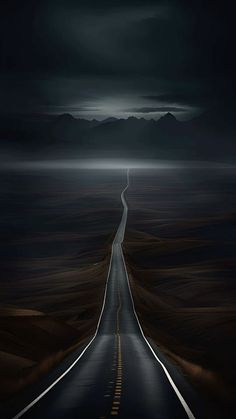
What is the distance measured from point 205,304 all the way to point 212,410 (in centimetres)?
14498

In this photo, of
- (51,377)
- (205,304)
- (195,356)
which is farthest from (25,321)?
(205,304)

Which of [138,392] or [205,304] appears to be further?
[205,304]

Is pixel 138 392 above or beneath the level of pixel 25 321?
beneath

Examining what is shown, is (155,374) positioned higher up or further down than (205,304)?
further down

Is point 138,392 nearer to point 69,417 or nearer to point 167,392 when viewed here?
point 167,392

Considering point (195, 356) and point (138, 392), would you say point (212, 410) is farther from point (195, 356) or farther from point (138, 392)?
point (195, 356)

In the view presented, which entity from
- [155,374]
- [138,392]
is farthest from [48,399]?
[155,374]

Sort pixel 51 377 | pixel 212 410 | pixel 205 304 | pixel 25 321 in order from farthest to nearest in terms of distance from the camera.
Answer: pixel 205 304 < pixel 25 321 < pixel 51 377 < pixel 212 410

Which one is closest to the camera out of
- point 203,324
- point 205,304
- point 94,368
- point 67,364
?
point 94,368

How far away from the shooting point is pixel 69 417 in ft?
90.3

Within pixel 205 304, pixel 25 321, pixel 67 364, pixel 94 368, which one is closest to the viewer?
pixel 94 368

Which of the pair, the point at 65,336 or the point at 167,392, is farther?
the point at 65,336

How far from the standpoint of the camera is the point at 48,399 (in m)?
32.4

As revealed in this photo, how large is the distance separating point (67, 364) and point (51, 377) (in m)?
10.0
